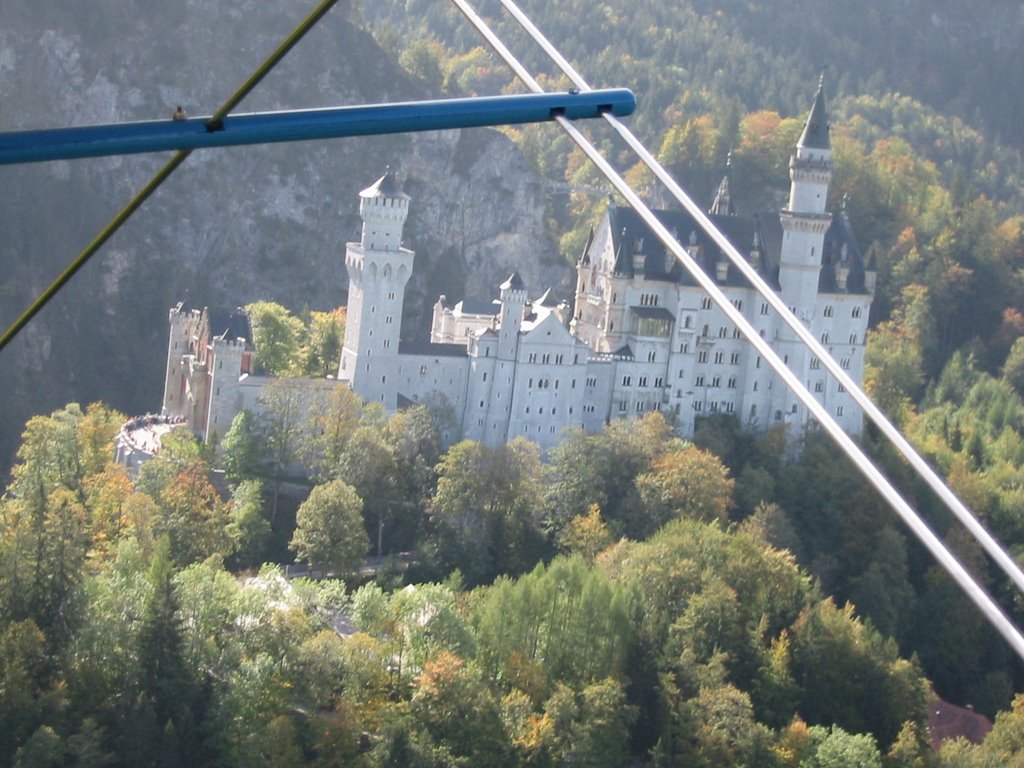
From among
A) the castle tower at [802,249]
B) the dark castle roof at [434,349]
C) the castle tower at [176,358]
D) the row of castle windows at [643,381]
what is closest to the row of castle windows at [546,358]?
the dark castle roof at [434,349]

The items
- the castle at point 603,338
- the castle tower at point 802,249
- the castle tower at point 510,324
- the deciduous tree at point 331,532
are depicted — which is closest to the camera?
the deciduous tree at point 331,532

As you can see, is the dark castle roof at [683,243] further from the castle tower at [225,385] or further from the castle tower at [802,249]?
the castle tower at [225,385]

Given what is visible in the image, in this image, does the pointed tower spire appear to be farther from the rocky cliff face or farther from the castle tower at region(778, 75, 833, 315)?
the rocky cliff face

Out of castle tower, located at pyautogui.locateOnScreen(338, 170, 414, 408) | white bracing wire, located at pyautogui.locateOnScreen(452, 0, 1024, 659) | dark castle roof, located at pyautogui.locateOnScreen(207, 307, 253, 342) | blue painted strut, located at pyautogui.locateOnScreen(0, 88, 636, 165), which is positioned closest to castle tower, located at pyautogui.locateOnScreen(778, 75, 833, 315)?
castle tower, located at pyautogui.locateOnScreen(338, 170, 414, 408)

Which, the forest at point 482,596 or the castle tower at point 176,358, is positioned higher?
the castle tower at point 176,358

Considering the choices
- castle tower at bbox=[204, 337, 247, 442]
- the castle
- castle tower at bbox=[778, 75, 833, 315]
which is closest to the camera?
castle tower at bbox=[204, 337, 247, 442]

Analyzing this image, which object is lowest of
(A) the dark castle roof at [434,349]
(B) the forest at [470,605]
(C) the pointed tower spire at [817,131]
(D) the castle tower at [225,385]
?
(B) the forest at [470,605]

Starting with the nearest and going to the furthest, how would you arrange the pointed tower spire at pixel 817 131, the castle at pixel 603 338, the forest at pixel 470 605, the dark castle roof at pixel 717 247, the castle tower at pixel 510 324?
the forest at pixel 470 605
the castle tower at pixel 510 324
the castle at pixel 603 338
the dark castle roof at pixel 717 247
the pointed tower spire at pixel 817 131

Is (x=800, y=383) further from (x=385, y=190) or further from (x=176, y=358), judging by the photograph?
(x=176, y=358)
